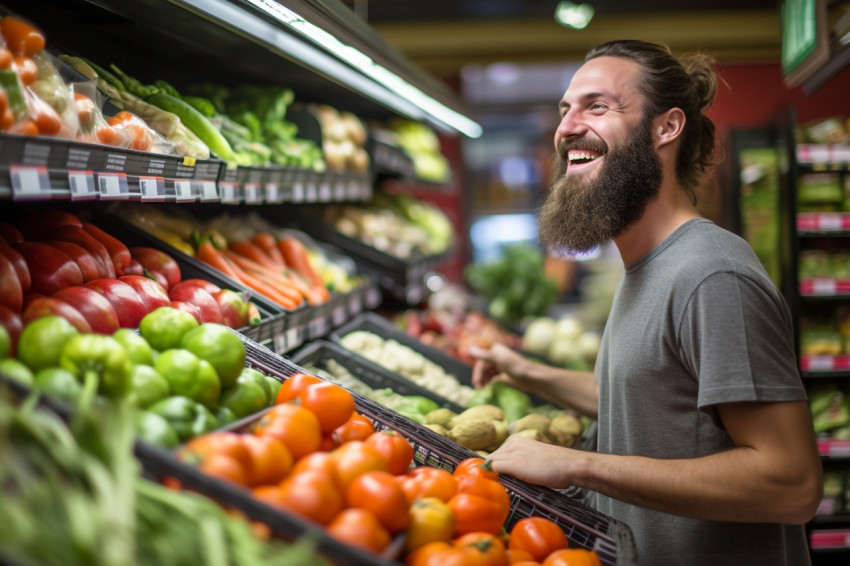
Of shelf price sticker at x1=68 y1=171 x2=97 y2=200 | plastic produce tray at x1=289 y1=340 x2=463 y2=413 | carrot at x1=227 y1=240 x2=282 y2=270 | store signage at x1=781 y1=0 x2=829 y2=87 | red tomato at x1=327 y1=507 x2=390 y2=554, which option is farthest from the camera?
store signage at x1=781 y1=0 x2=829 y2=87

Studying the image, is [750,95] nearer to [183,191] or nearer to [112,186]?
[183,191]

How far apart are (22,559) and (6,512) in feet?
0.23

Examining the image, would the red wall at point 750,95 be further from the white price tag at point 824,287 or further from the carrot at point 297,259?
the carrot at point 297,259

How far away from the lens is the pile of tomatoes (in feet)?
3.57

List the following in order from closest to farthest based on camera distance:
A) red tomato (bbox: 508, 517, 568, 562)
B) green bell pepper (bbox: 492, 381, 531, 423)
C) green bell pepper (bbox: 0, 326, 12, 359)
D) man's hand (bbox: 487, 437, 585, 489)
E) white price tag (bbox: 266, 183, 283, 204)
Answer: green bell pepper (bbox: 0, 326, 12, 359) → red tomato (bbox: 508, 517, 568, 562) → man's hand (bbox: 487, 437, 585, 489) → white price tag (bbox: 266, 183, 283, 204) → green bell pepper (bbox: 492, 381, 531, 423)

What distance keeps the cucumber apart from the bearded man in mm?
1164

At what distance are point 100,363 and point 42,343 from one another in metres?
0.12

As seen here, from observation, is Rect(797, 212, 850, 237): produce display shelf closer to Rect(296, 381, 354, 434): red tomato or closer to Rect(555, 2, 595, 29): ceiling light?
Rect(555, 2, 595, 29): ceiling light

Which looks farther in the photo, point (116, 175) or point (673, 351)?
point (673, 351)

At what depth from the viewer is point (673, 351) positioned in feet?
5.64

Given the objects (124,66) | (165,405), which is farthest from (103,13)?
(165,405)

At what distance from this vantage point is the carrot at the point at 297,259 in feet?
10.2

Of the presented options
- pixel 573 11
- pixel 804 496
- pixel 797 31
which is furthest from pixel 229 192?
pixel 573 11

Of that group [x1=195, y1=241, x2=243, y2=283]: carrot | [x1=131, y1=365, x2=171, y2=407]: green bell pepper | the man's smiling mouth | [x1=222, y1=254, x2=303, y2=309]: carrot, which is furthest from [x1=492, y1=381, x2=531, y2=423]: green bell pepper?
[x1=131, y1=365, x2=171, y2=407]: green bell pepper
